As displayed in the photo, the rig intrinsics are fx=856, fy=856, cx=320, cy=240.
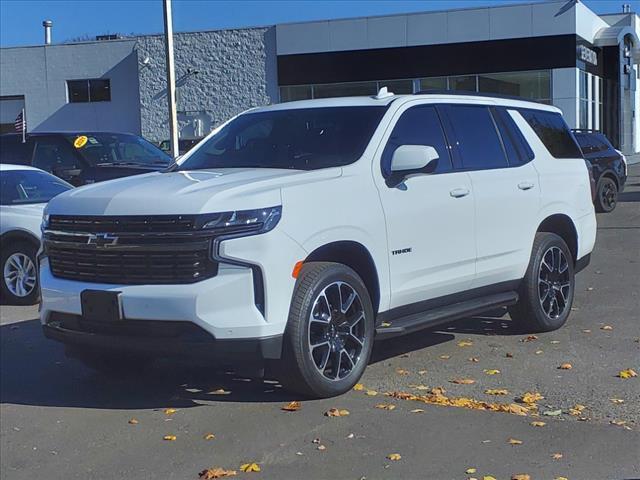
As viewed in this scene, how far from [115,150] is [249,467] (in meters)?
9.55

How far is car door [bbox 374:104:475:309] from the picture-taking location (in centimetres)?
580

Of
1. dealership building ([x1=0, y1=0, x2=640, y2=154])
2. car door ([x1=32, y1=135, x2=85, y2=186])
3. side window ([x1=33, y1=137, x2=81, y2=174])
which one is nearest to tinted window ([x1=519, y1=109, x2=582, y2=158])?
car door ([x1=32, y1=135, x2=85, y2=186])

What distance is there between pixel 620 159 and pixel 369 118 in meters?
12.4

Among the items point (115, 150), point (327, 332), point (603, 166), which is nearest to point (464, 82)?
point (603, 166)

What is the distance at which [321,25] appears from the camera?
114 ft

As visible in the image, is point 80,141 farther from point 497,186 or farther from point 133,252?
point 133,252

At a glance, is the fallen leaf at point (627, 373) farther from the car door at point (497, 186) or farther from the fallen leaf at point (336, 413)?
the fallen leaf at point (336, 413)

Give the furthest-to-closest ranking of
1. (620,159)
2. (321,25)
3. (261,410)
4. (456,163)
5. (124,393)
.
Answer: (321,25) → (620,159) → (456,163) → (124,393) → (261,410)

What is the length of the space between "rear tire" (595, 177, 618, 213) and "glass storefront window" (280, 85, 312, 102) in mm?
20502

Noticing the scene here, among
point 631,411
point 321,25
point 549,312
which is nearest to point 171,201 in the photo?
point 631,411

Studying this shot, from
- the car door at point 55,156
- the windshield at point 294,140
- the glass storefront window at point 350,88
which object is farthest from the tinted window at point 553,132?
the glass storefront window at point 350,88

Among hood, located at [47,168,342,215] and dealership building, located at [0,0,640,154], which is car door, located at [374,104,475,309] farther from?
dealership building, located at [0,0,640,154]

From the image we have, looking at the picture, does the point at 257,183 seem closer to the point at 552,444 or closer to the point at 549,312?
the point at 552,444

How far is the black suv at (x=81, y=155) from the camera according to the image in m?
12.4
